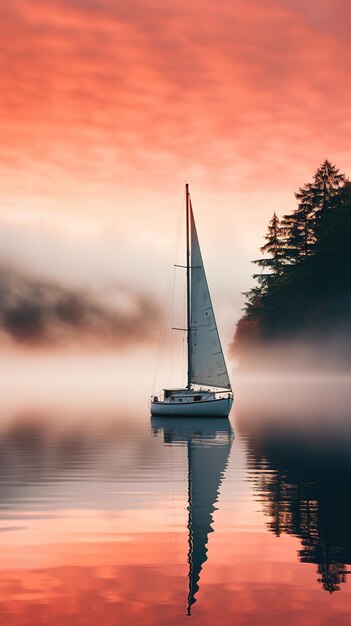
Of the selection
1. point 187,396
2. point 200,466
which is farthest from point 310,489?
point 187,396

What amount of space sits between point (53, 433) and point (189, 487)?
2705cm

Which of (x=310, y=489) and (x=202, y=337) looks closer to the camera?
(x=310, y=489)

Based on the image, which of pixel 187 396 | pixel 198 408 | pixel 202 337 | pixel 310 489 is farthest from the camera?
pixel 202 337

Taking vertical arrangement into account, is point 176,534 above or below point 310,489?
below

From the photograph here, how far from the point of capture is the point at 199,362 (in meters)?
67.9

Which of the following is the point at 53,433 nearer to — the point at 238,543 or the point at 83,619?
the point at 238,543

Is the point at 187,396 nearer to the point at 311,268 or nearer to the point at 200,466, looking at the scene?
the point at 200,466

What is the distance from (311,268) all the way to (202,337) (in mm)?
101119

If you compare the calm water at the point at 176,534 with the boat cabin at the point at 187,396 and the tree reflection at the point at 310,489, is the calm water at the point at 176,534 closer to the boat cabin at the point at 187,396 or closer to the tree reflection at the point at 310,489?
the tree reflection at the point at 310,489

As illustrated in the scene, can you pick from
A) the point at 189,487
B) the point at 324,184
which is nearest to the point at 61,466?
the point at 189,487

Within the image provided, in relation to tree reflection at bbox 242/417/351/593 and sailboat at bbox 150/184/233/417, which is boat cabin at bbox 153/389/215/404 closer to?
sailboat at bbox 150/184/233/417

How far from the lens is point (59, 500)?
1105 inches

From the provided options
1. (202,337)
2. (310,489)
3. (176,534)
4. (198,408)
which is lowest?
(176,534)

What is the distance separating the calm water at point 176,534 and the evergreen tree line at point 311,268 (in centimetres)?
11788
